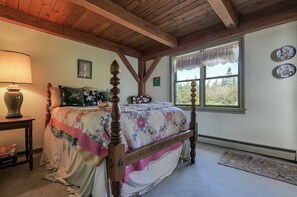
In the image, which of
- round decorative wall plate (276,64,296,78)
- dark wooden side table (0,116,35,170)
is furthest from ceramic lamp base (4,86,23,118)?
round decorative wall plate (276,64,296,78)

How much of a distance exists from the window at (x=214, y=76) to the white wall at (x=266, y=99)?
160mm

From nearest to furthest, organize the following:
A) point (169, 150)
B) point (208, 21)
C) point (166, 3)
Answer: point (169, 150) → point (166, 3) → point (208, 21)

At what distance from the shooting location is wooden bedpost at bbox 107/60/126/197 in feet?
3.85

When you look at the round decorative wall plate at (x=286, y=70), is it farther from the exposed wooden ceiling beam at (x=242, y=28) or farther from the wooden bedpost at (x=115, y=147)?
the wooden bedpost at (x=115, y=147)

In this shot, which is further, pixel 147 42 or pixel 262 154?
pixel 147 42

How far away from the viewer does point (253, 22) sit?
8.84 ft

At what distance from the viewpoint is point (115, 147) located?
1188 mm

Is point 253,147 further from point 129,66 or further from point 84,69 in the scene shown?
point 84,69

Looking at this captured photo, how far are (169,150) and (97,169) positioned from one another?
991 millimetres

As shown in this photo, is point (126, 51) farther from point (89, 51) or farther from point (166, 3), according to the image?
point (166, 3)

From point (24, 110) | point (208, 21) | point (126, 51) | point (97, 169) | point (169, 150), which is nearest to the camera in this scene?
point (97, 169)

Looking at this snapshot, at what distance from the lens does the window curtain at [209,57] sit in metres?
3.00

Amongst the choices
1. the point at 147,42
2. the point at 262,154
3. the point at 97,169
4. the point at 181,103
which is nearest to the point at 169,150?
the point at 97,169

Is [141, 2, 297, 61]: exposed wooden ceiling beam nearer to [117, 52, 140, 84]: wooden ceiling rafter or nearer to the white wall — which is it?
the white wall
